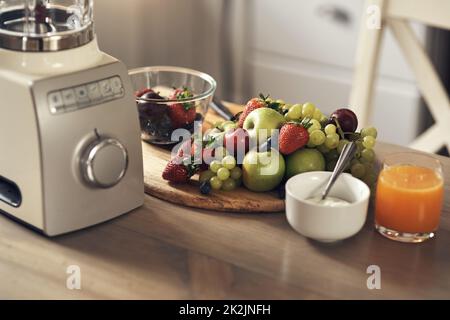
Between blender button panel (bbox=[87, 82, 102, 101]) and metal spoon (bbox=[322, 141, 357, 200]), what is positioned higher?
blender button panel (bbox=[87, 82, 102, 101])

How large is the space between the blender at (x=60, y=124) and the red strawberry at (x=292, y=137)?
221 mm

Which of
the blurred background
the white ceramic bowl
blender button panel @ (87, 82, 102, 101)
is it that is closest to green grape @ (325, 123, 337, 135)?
the white ceramic bowl

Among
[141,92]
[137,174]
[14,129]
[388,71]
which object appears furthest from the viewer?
[388,71]

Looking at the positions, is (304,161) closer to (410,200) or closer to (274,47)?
(410,200)

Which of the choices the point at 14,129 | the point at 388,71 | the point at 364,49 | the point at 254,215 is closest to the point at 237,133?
the point at 254,215

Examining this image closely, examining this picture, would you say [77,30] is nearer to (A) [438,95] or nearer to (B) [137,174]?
(B) [137,174]

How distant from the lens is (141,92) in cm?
144

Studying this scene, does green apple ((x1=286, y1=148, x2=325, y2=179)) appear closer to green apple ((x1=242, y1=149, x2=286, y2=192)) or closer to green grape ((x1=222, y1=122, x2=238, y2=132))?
green apple ((x1=242, y1=149, x2=286, y2=192))

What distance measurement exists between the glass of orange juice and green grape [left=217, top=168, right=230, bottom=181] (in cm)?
23

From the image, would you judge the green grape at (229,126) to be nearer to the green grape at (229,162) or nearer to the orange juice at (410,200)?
the green grape at (229,162)

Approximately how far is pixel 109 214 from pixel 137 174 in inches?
2.9

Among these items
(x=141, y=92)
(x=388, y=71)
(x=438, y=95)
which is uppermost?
(x=141, y=92)

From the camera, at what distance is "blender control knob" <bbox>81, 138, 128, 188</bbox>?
1123 mm
